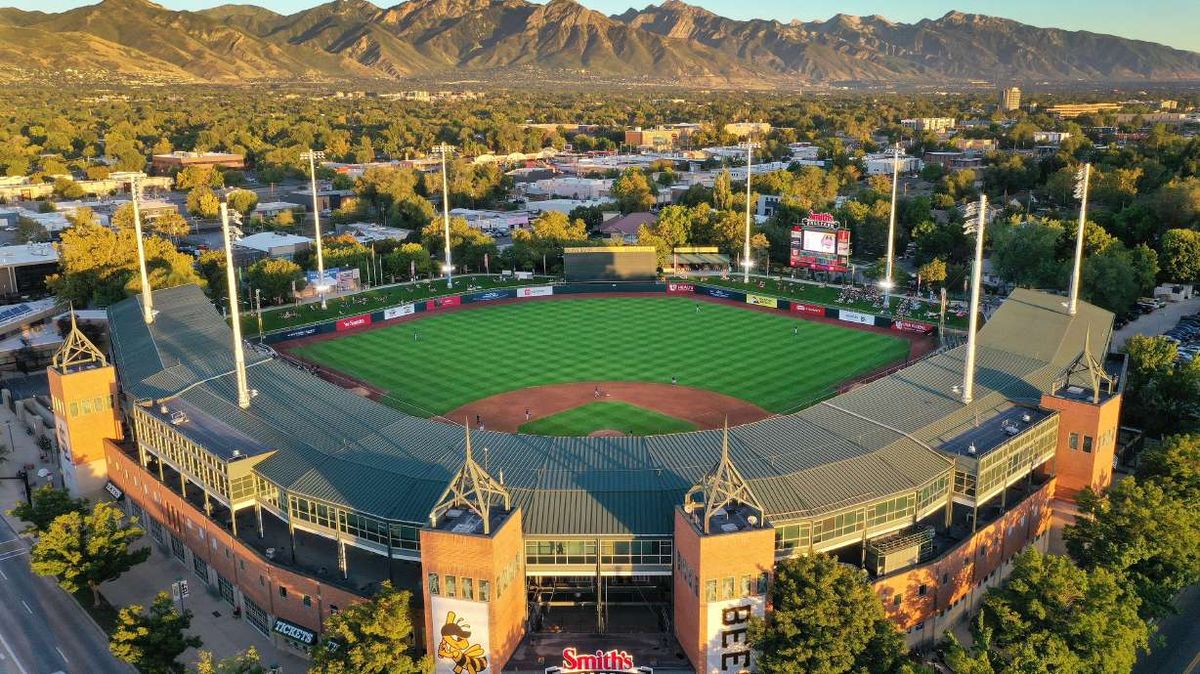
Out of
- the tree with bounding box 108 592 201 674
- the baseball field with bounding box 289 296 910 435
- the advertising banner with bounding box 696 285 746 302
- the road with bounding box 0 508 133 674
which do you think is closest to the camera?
the tree with bounding box 108 592 201 674

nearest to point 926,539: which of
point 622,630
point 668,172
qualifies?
point 622,630

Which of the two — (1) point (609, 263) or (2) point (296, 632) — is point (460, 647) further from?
(1) point (609, 263)

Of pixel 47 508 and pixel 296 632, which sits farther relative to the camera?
pixel 47 508

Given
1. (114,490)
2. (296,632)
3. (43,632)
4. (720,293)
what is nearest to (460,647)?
(296,632)

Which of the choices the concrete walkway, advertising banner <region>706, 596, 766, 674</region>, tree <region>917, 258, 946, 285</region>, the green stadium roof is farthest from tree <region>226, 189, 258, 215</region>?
advertising banner <region>706, 596, 766, 674</region>

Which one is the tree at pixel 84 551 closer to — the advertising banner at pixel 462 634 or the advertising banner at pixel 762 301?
the advertising banner at pixel 462 634

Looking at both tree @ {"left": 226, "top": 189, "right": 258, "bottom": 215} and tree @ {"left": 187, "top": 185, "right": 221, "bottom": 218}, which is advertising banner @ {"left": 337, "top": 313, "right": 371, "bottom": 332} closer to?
tree @ {"left": 226, "top": 189, "right": 258, "bottom": 215}

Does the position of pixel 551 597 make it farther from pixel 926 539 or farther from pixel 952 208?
pixel 952 208
